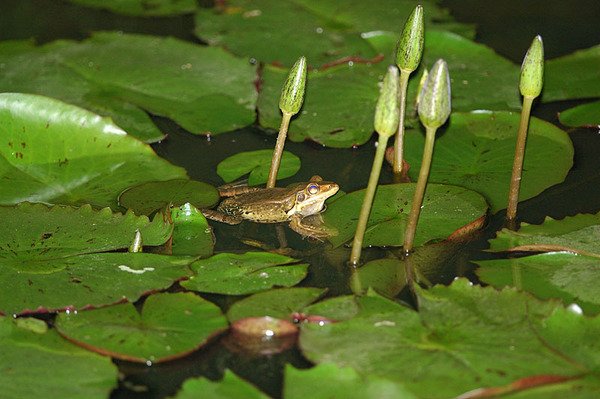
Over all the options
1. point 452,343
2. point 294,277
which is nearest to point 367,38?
point 294,277

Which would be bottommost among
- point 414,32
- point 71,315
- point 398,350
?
point 71,315

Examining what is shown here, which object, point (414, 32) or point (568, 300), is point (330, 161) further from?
point (568, 300)

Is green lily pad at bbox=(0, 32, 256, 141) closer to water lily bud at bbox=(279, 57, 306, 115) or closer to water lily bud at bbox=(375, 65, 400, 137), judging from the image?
water lily bud at bbox=(279, 57, 306, 115)

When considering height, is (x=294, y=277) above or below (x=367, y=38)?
below

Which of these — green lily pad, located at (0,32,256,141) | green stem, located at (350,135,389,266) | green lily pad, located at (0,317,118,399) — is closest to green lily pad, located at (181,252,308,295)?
green stem, located at (350,135,389,266)

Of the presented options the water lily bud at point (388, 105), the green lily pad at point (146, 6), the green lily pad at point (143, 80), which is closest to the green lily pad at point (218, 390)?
the water lily bud at point (388, 105)

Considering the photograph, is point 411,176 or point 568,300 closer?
point 568,300
